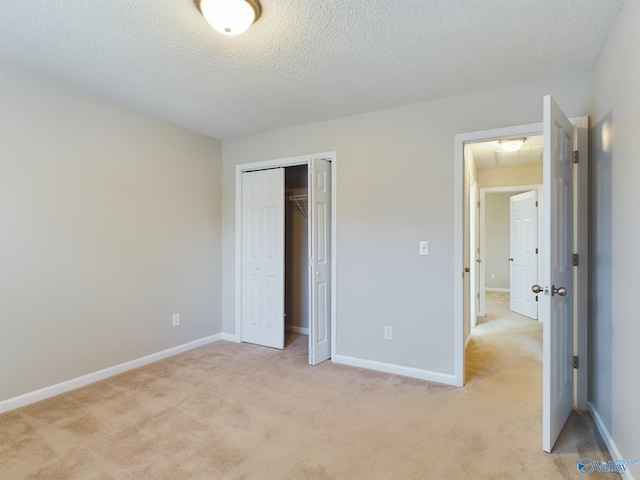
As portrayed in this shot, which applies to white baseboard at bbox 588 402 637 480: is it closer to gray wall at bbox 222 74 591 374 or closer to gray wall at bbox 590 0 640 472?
gray wall at bbox 590 0 640 472

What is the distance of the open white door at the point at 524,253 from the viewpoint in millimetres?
5250

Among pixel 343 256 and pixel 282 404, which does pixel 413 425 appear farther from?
pixel 343 256

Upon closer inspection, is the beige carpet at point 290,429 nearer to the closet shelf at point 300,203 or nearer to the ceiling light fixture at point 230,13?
the closet shelf at point 300,203

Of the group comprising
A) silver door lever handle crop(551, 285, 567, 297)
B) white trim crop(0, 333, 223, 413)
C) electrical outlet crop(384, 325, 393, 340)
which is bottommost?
white trim crop(0, 333, 223, 413)

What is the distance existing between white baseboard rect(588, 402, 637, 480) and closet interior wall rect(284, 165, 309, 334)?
297cm

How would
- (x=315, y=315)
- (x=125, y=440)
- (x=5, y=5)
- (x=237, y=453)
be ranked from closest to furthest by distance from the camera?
(x=5, y=5) < (x=237, y=453) < (x=125, y=440) < (x=315, y=315)

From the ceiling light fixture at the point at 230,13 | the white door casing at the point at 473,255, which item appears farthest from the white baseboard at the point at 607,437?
the ceiling light fixture at the point at 230,13

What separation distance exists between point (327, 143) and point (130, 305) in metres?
2.41

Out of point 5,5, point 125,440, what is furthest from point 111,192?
point 125,440

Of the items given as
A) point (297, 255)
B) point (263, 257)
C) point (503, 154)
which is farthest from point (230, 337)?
point (503, 154)

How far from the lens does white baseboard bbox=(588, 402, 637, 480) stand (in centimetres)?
165

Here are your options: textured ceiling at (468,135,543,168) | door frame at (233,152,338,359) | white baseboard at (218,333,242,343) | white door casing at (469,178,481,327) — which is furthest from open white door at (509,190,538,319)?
white baseboard at (218,333,242,343)

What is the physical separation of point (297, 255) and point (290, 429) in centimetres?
264

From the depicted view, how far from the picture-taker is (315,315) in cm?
329
